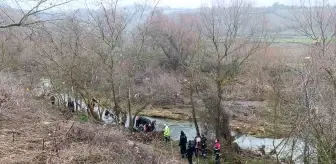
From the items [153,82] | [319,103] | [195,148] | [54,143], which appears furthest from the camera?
[153,82]

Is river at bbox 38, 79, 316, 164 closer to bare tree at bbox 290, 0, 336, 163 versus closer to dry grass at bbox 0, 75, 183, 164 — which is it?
bare tree at bbox 290, 0, 336, 163

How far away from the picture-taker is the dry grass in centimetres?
1018

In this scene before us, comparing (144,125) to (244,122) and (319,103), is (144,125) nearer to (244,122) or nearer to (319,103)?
(244,122)

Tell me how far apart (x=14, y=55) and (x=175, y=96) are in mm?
14509

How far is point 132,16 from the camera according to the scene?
2380 centimetres

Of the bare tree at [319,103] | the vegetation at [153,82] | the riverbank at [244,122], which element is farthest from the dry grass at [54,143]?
the riverbank at [244,122]

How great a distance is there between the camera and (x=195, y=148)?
794 inches

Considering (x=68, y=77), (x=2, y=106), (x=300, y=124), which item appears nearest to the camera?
(x=2, y=106)

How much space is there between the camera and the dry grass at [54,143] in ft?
33.4

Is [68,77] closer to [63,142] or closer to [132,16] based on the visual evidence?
[132,16]

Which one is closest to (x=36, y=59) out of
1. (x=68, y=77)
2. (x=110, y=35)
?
(x=68, y=77)

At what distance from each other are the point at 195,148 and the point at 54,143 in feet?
34.3

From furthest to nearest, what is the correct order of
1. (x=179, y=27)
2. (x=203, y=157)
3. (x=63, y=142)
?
(x=179, y=27), (x=203, y=157), (x=63, y=142)

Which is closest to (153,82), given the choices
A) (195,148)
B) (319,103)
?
(195,148)
